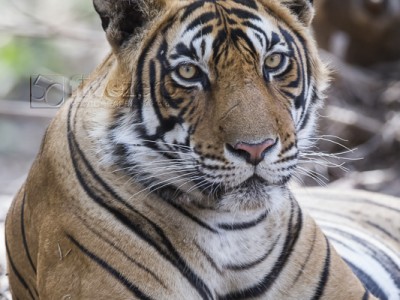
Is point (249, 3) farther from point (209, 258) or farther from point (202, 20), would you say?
point (209, 258)

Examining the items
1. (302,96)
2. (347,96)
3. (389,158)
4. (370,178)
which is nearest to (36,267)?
(302,96)

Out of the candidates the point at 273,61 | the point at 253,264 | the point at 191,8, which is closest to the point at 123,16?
Answer: the point at 191,8

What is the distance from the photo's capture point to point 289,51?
8.57 ft

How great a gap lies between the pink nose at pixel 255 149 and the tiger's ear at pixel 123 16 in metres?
0.53

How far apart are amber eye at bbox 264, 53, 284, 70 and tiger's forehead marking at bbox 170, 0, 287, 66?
0.02 m

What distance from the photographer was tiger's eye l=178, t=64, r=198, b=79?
8.18ft

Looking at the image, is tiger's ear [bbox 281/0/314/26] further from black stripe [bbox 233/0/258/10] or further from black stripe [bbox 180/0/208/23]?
black stripe [bbox 180/0/208/23]

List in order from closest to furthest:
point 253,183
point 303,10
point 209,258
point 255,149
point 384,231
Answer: point 255,149
point 253,183
point 209,258
point 303,10
point 384,231

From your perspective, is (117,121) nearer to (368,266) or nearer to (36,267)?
(36,267)

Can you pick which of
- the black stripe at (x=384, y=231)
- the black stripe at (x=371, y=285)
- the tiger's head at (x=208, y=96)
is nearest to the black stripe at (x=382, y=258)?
the black stripe at (x=371, y=285)

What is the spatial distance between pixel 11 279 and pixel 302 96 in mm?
1303

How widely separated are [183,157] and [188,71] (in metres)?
0.24

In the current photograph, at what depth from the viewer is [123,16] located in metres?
2.62

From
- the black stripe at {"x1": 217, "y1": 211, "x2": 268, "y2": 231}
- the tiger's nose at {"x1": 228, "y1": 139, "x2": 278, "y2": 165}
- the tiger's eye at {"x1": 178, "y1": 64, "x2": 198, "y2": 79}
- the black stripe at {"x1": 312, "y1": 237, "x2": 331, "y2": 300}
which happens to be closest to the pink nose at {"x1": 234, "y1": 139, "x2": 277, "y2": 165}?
the tiger's nose at {"x1": 228, "y1": 139, "x2": 278, "y2": 165}
